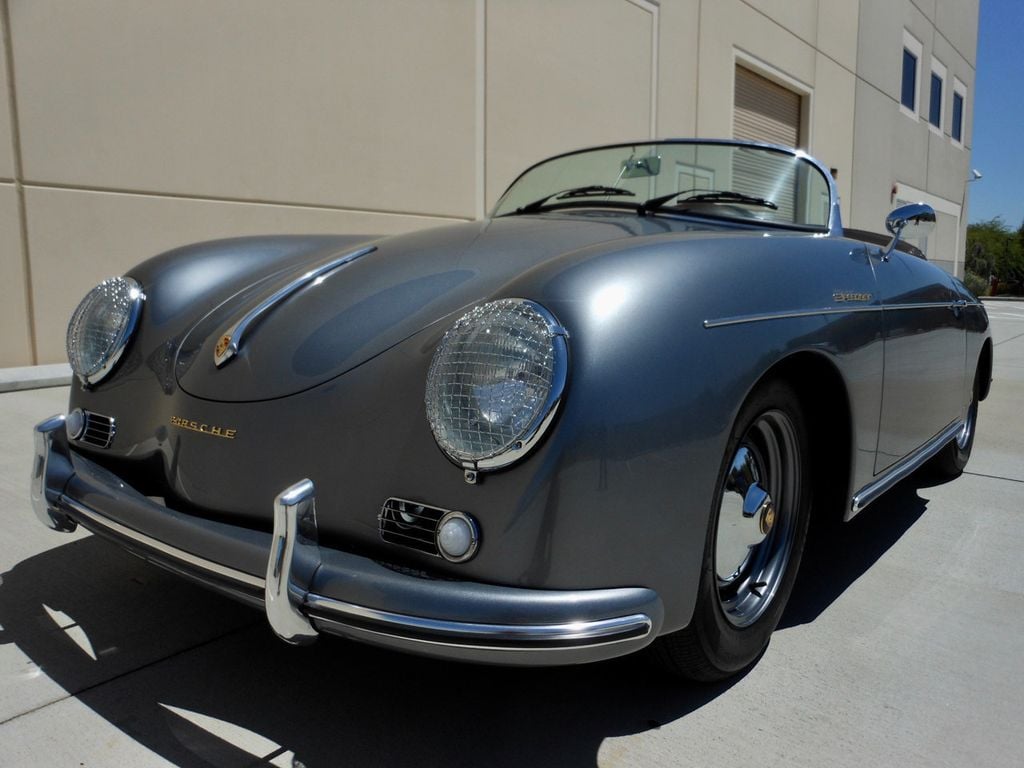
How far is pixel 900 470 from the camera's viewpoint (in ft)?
8.30

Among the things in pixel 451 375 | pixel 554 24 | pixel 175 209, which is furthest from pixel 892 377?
pixel 554 24

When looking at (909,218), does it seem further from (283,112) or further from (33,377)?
(283,112)

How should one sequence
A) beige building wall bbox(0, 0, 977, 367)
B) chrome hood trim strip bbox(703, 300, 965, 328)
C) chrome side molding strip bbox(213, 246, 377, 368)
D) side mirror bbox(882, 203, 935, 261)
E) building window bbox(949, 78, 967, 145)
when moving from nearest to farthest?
chrome hood trim strip bbox(703, 300, 965, 328)
chrome side molding strip bbox(213, 246, 377, 368)
side mirror bbox(882, 203, 935, 261)
beige building wall bbox(0, 0, 977, 367)
building window bbox(949, 78, 967, 145)

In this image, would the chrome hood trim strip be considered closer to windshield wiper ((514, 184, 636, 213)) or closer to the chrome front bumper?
the chrome front bumper

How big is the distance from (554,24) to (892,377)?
734cm

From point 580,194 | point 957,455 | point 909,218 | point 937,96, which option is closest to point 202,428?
point 580,194

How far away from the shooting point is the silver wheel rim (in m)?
1.81

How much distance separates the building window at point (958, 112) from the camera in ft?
72.2

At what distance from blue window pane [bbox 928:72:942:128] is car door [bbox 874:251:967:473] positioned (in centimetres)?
2009

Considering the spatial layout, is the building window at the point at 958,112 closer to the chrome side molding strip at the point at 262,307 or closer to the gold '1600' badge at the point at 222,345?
the chrome side molding strip at the point at 262,307

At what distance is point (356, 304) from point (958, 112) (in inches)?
996

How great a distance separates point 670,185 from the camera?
281cm

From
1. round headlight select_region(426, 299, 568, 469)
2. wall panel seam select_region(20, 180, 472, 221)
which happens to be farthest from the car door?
wall panel seam select_region(20, 180, 472, 221)

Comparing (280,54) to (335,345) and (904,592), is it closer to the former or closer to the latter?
(335,345)
